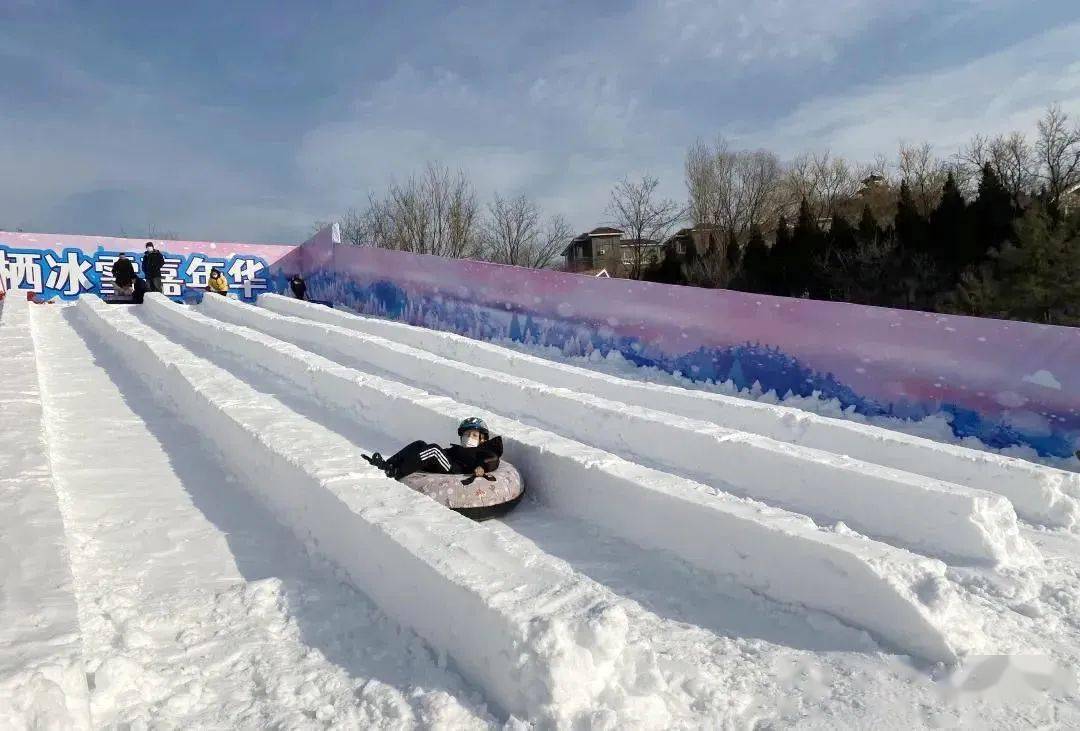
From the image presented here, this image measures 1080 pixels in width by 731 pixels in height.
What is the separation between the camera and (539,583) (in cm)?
288

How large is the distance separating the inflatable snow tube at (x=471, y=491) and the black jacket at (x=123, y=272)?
1453 centimetres

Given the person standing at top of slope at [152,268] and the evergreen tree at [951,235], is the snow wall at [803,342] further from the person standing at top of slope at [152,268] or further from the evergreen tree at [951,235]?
the evergreen tree at [951,235]

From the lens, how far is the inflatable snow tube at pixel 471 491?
4301mm

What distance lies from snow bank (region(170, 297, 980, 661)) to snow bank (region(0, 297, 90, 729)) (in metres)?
2.74

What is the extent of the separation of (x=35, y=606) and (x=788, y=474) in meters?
4.16

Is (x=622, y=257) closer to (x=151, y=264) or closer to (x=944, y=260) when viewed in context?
(x=944, y=260)

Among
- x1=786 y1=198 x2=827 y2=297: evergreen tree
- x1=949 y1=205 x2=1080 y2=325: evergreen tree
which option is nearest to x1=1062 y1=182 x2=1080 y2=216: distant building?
x1=786 y1=198 x2=827 y2=297: evergreen tree

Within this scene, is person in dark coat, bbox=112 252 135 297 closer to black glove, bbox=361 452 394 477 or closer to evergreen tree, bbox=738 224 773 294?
black glove, bbox=361 452 394 477

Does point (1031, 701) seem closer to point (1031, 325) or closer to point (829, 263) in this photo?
Answer: point (1031, 325)

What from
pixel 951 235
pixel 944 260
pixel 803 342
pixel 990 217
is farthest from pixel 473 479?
pixel 990 217

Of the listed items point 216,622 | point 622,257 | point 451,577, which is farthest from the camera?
point 622,257

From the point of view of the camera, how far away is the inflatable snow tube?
4.30 m

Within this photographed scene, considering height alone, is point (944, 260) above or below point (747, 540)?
above

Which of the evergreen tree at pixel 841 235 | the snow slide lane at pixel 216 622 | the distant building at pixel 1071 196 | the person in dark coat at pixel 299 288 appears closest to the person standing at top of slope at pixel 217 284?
the person in dark coat at pixel 299 288
